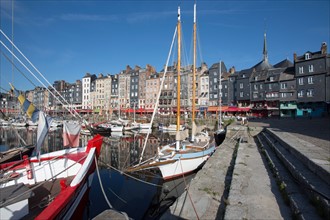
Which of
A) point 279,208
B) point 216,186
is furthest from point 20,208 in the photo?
point 279,208

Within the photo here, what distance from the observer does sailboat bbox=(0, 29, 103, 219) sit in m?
4.70

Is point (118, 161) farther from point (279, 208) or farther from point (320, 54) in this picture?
point (320, 54)

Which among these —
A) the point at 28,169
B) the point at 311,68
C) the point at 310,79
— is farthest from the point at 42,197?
the point at 311,68

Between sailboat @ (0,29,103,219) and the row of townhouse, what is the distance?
41.5ft

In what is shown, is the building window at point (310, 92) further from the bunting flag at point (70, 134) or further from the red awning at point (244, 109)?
the bunting flag at point (70, 134)

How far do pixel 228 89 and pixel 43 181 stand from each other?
199 feet

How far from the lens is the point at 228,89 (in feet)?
198

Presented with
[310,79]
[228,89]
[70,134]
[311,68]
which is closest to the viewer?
[70,134]

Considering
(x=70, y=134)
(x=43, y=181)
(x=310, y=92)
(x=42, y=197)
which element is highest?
(x=310, y=92)

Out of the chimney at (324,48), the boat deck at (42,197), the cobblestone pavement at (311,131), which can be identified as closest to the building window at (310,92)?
the chimney at (324,48)

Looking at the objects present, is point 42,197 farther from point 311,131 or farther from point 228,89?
point 228,89

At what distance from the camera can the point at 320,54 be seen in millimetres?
40812

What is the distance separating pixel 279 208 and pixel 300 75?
49.3 m

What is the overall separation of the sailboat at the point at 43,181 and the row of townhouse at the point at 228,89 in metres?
12.7
